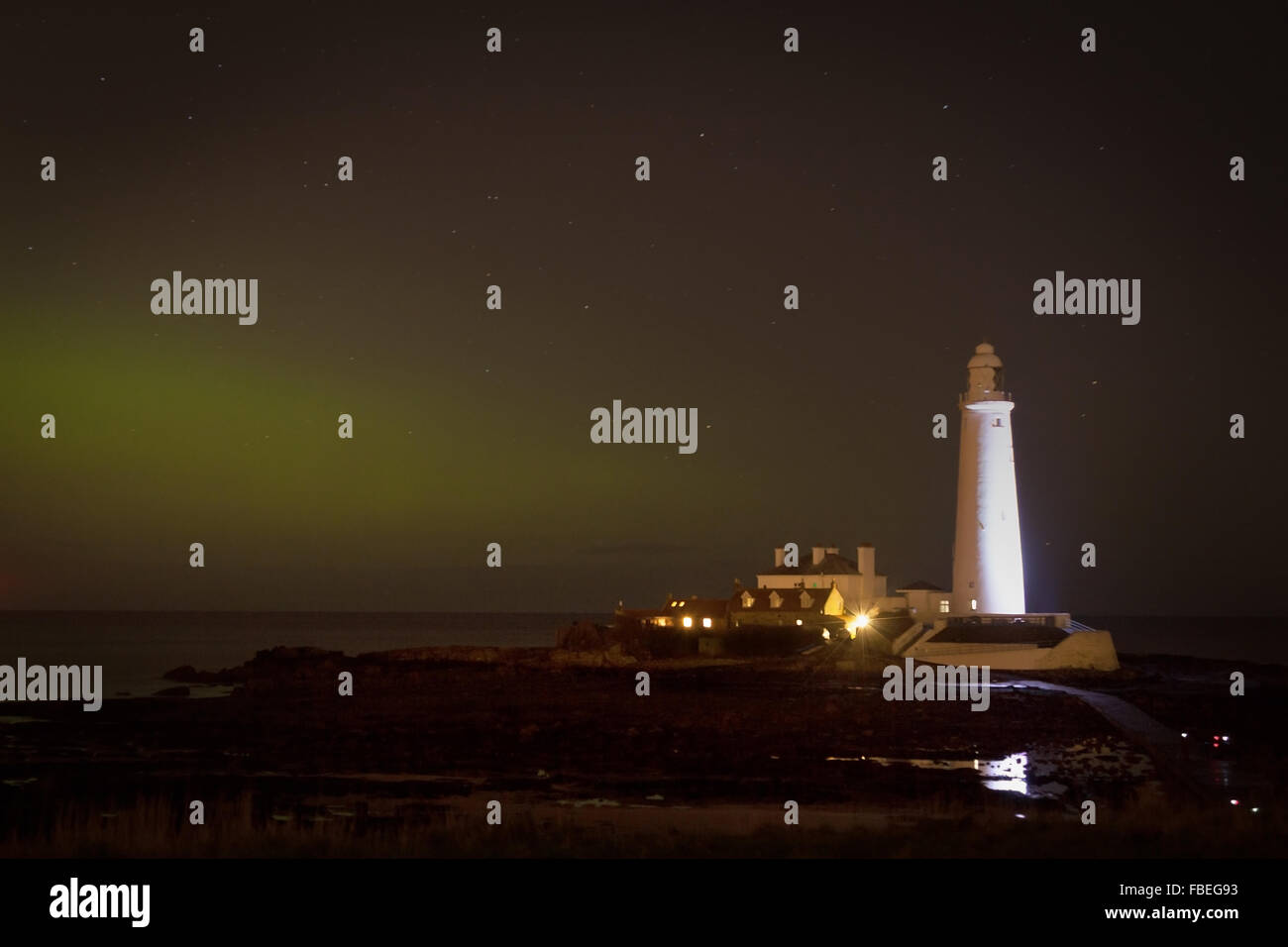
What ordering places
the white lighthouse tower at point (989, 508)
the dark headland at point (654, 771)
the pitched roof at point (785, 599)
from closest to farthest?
the dark headland at point (654, 771), the white lighthouse tower at point (989, 508), the pitched roof at point (785, 599)

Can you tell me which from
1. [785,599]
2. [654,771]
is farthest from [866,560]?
[654,771]

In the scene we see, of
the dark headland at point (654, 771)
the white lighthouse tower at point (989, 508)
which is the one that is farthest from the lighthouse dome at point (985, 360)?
the dark headland at point (654, 771)

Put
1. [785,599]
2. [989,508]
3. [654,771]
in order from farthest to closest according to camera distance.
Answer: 1. [785,599]
2. [989,508]
3. [654,771]

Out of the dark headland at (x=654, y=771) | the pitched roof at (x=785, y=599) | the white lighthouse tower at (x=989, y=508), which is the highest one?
the white lighthouse tower at (x=989, y=508)

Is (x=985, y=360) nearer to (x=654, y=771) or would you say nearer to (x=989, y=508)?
(x=989, y=508)

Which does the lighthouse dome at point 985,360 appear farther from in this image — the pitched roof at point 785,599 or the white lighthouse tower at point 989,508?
the pitched roof at point 785,599

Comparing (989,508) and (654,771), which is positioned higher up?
(989,508)

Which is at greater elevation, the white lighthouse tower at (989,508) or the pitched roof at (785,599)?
the white lighthouse tower at (989,508)

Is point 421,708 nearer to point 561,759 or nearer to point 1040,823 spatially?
point 561,759
